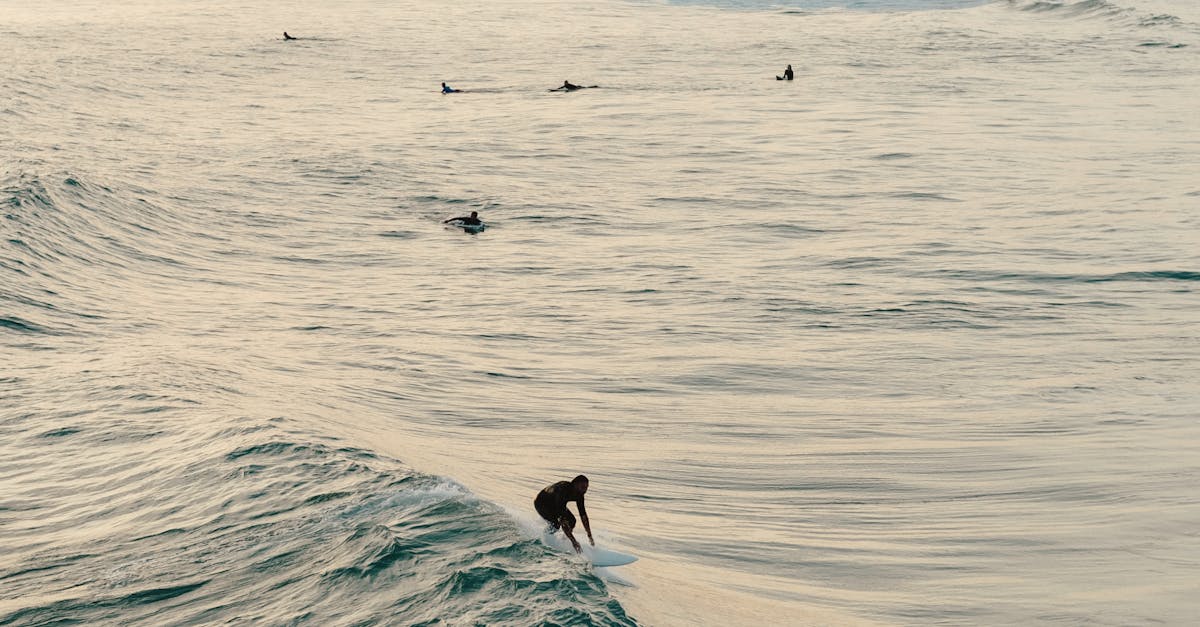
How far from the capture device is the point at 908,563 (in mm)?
11406

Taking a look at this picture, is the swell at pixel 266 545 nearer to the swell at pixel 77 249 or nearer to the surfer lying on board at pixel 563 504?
the surfer lying on board at pixel 563 504

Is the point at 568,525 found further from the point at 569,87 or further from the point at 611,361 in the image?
the point at 569,87

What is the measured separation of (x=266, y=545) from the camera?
10836 mm

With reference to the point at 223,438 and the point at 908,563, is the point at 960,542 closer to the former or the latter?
the point at 908,563

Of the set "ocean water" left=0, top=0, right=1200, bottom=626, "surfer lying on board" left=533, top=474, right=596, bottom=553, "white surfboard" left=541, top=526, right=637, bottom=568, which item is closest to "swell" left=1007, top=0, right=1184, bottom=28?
"ocean water" left=0, top=0, right=1200, bottom=626

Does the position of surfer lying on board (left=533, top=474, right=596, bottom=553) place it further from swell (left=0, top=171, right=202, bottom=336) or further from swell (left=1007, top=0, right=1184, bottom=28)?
swell (left=1007, top=0, right=1184, bottom=28)

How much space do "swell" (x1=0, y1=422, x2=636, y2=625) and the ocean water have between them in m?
0.04

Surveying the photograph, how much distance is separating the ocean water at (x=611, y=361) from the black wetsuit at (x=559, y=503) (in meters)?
0.32

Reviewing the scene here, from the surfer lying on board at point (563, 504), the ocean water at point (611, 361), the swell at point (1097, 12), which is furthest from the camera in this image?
the swell at point (1097, 12)

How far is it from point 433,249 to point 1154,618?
17.0m

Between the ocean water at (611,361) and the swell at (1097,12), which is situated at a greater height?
the swell at (1097,12)

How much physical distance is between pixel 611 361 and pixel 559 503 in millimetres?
7169

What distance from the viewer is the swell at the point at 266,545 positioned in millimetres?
9688

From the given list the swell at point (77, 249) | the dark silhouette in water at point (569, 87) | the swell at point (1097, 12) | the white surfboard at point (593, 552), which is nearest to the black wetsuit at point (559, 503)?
the white surfboard at point (593, 552)
